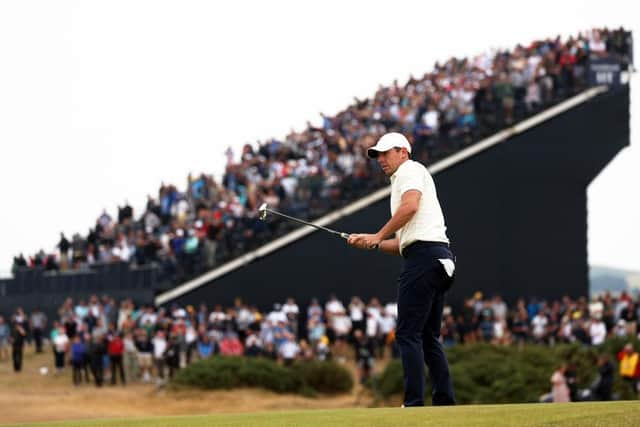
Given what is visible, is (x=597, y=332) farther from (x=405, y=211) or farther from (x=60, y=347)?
(x=405, y=211)

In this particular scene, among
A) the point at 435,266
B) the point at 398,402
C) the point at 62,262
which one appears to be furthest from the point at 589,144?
the point at 435,266

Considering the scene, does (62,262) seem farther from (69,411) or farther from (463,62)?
(463,62)

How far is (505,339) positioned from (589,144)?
1088 centimetres

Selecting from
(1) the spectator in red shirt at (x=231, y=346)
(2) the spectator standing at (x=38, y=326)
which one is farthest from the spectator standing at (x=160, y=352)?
(2) the spectator standing at (x=38, y=326)

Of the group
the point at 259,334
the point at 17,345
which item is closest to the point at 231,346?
the point at 259,334

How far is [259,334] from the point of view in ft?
112

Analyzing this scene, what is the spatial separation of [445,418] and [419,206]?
1.96m

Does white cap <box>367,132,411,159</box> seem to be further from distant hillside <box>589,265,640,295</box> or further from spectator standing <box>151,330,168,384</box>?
distant hillside <box>589,265,640,295</box>

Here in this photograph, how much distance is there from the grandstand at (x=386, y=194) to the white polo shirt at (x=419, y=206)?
26.3 meters

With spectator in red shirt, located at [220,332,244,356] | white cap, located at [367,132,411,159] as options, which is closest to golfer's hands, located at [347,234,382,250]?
white cap, located at [367,132,411,159]

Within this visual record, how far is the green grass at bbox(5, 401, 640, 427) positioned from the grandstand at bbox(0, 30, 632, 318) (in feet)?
88.0

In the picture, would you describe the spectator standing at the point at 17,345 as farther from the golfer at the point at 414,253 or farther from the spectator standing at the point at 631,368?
the golfer at the point at 414,253

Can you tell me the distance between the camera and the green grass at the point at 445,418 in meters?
8.00

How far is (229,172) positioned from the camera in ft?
129
